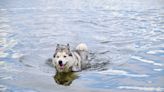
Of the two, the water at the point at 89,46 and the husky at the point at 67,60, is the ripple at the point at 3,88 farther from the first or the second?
the husky at the point at 67,60

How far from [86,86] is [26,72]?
2.16 m

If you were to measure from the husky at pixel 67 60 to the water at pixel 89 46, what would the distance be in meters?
0.24

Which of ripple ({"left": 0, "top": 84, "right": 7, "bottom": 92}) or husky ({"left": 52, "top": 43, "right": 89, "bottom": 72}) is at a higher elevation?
husky ({"left": 52, "top": 43, "right": 89, "bottom": 72})

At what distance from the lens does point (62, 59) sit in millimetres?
10141

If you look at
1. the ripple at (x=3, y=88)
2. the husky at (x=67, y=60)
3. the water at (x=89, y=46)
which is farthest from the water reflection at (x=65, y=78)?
the ripple at (x=3, y=88)

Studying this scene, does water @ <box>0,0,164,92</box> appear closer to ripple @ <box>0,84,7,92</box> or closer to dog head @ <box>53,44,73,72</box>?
ripple @ <box>0,84,7,92</box>

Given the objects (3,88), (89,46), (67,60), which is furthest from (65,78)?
(89,46)

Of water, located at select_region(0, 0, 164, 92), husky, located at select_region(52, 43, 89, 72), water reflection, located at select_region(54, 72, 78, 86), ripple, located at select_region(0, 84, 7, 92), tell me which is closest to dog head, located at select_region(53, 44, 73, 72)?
husky, located at select_region(52, 43, 89, 72)

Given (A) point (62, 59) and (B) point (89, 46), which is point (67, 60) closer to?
(A) point (62, 59)

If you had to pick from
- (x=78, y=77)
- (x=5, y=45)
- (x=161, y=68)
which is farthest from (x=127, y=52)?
(x=5, y=45)

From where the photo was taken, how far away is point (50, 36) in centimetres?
1641

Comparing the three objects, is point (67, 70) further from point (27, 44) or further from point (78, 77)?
point (27, 44)

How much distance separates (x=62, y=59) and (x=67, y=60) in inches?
8.8

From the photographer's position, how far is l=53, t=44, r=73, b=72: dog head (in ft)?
33.3
